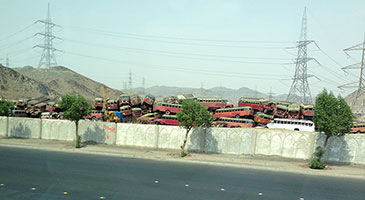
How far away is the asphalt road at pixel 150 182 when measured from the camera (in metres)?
15.4

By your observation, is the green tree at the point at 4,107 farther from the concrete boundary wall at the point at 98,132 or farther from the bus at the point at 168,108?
the bus at the point at 168,108

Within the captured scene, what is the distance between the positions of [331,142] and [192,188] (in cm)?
1708

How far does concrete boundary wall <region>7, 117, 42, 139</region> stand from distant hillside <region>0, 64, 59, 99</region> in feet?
139

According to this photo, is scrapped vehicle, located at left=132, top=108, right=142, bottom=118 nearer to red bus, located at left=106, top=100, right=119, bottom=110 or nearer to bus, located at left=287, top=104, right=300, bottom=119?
red bus, located at left=106, top=100, right=119, bottom=110

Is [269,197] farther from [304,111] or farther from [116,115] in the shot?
[116,115]

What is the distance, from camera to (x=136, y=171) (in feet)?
68.5

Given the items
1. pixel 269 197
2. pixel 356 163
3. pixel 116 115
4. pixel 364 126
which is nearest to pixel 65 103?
pixel 116 115

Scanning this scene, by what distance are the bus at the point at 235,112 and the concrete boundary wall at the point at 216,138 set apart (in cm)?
983

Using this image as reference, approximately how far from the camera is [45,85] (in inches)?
3895

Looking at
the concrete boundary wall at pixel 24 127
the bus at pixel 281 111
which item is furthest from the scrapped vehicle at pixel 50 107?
the bus at pixel 281 111

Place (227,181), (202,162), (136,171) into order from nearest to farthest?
1. (227,181)
2. (136,171)
3. (202,162)

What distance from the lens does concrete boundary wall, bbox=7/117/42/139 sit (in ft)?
122

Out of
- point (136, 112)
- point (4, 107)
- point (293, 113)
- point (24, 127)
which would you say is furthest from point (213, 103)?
point (4, 107)

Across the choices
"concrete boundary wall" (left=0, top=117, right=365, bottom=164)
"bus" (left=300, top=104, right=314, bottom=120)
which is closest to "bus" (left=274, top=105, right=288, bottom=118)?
"bus" (left=300, top=104, right=314, bottom=120)
